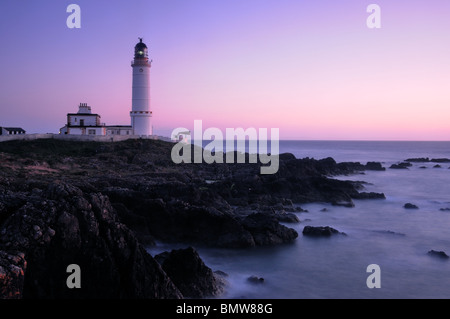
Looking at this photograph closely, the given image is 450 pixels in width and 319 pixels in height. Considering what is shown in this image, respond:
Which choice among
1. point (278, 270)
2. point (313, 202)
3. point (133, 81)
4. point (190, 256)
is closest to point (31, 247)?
point (190, 256)

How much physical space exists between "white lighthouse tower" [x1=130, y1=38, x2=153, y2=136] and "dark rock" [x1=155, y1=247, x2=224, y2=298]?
39.1 metres

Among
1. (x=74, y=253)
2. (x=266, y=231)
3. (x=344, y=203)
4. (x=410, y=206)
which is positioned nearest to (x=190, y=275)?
(x=74, y=253)

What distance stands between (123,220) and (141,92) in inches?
1375

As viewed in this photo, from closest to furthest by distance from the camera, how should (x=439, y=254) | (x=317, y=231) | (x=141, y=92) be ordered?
(x=439, y=254), (x=317, y=231), (x=141, y=92)

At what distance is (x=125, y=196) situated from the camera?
16438 mm

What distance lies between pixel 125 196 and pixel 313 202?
13.3 meters

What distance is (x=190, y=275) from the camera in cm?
1038

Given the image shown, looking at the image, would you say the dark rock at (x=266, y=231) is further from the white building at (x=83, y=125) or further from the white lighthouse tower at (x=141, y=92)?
the white lighthouse tower at (x=141, y=92)

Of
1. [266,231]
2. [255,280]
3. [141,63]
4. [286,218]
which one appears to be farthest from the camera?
[141,63]

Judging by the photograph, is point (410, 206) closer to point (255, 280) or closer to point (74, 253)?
point (255, 280)

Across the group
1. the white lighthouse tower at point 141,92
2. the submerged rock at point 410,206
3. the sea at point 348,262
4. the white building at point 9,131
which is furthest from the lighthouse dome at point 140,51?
the submerged rock at point 410,206

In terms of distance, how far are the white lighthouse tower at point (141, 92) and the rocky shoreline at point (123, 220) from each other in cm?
1368
